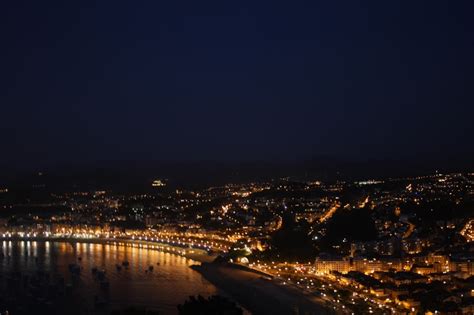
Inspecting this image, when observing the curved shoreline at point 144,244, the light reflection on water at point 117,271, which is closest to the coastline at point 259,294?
the light reflection on water at point 117,271

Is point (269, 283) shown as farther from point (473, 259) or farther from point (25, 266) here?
point (25, 266)

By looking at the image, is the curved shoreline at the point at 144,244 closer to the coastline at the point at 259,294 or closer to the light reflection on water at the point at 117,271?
the light reflection on water at the point at 117,271

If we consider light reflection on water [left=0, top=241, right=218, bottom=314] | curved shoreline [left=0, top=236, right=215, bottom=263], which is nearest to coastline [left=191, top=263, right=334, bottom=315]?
light reflection on water [left=0, top=241, right=218, bottom=314]

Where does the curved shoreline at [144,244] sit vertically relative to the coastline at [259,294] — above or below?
below

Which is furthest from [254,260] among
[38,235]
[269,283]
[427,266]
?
[38,235]

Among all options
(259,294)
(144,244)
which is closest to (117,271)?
(259,294)

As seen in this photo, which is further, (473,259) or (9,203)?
(9,203)
